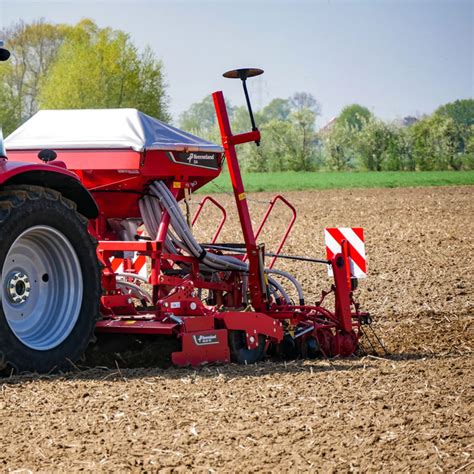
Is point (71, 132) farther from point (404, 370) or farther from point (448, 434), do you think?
point (448, 434)

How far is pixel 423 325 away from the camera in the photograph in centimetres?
867

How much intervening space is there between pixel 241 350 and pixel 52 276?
1.42 meters

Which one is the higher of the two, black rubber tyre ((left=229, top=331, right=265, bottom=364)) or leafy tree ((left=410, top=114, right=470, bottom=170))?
leafy tree ((left=410, top=114, right=470, bottom=170))

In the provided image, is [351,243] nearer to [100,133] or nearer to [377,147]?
[100,133]

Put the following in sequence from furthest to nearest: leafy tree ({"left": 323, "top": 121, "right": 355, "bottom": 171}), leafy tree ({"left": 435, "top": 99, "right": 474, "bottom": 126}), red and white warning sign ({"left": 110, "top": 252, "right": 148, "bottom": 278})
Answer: leafy tree ({"left": 435, "top": 99, "right": 474, "bottom": 126})
leafy tree ({"left": 323, "top": 121, "right": 355, "bottom": 171})
red and white warning sign ({"left": 110, "top": 252, "right": 148, "bottom": 278})

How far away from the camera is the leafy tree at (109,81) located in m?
51.4

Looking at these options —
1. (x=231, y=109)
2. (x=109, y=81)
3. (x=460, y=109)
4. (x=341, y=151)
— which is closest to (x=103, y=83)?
(x=109, y=81)

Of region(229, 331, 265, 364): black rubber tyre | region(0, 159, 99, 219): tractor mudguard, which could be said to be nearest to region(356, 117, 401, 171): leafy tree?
region(229, 331, 265, 364): black rubber tyre

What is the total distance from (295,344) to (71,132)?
2.24 meters

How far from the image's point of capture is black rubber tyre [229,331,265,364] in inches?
265

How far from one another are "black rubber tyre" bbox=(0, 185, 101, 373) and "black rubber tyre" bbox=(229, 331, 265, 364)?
3.37 ft

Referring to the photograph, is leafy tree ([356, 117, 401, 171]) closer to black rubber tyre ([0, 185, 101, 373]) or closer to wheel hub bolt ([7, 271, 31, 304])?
black rubber tyre ([0, 185, 101, 373])

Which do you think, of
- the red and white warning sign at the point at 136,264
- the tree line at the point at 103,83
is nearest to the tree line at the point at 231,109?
the tree line at the point at 103,83

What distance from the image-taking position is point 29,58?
65.8 m
